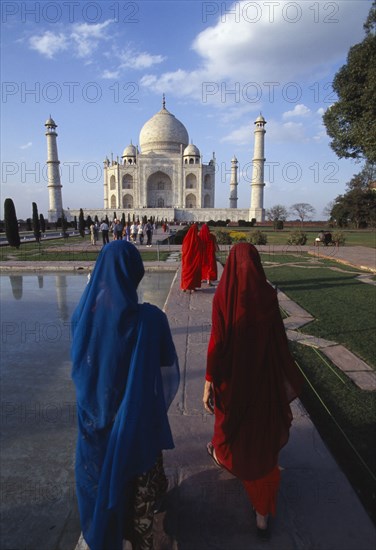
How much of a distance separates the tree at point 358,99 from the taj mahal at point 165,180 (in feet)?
101

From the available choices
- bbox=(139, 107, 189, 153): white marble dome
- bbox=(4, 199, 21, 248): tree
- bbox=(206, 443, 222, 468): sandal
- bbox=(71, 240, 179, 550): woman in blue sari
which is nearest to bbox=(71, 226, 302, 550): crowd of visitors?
bbox=(71, 240, 179, 550): woman in blue sari

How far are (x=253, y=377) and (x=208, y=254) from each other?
16.7 ft

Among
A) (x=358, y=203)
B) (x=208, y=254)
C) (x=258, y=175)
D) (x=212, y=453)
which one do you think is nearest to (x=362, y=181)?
(x=358, y=203)

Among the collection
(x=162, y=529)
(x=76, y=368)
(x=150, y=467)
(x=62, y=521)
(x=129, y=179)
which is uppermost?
(x=129, y=179)

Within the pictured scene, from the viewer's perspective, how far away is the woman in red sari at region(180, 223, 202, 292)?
5.77m

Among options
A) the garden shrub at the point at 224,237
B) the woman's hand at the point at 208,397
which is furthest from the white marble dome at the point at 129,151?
the woman's hand at the point at 208,397

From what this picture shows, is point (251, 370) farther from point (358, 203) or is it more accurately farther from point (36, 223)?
point (358, 203)

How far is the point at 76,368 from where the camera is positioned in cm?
127

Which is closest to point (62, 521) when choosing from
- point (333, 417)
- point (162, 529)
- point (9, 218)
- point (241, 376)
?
point (162, 529)

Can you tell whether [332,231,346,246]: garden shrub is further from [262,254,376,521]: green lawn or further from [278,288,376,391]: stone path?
[278,288,376,391]: stone path

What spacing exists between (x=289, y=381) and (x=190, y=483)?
27.4 inches

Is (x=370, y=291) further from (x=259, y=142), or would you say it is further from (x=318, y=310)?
(x=259, y=142)

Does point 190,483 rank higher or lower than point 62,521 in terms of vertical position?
higher

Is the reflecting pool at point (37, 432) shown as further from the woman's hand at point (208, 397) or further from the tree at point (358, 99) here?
the tree at point (358, 99)
